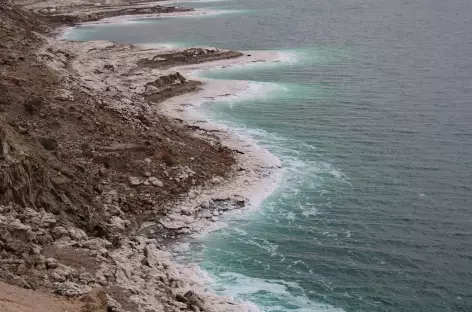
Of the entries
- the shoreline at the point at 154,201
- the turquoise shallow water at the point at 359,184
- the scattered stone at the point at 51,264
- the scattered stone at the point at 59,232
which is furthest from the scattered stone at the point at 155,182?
the scattered stone at the point at 51,264

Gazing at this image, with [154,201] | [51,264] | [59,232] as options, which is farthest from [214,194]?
[51,264]

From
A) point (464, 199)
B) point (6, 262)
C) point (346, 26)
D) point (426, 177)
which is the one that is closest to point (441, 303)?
point (464, 199)

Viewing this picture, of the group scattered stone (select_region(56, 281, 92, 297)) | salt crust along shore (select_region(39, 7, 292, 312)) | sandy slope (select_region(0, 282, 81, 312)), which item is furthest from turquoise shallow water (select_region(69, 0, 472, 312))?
sandy slope (select_region(0, 282, 81, 312))

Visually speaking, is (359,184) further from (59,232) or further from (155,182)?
(59,232)

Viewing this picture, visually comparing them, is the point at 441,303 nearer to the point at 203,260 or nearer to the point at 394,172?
the point at 203,260

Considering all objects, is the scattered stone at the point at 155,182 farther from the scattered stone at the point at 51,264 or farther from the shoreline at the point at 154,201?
the scattered stone at the point at 51,264

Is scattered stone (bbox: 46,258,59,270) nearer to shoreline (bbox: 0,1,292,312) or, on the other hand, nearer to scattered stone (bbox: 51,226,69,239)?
shoreline (bbox: 0,1,292,312)
